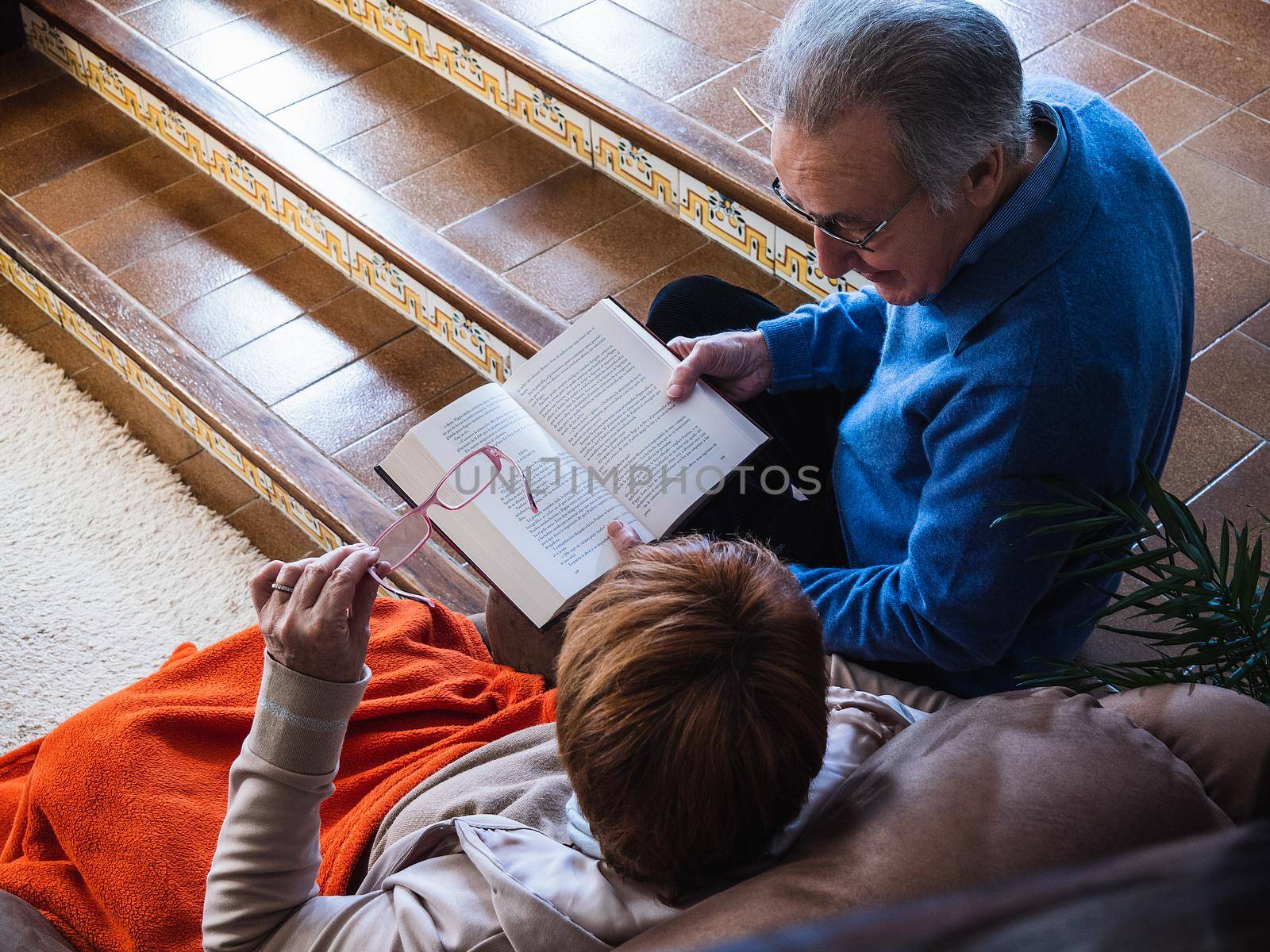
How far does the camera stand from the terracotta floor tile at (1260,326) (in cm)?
199

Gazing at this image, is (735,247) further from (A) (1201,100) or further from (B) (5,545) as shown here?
(B) (5,545)

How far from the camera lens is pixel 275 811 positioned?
1.04 m

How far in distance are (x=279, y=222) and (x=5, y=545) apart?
0.99 metres

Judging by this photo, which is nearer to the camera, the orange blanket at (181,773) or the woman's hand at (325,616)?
the woman's hand at (325,616)

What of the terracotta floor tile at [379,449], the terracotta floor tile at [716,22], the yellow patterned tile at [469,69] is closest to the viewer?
the terracotta floor tile at [379,449]

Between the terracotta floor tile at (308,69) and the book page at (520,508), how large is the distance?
1.76m

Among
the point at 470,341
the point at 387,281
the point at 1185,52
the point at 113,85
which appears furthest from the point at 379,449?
Result: the point at 1185,52

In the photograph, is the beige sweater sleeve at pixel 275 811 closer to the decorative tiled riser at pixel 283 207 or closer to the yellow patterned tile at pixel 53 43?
the decorative tiled riser at pixel 283 207

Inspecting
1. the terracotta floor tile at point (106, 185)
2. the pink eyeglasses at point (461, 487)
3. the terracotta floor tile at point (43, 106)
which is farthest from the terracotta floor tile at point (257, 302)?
the pink eyeglasses at point (461, 487)

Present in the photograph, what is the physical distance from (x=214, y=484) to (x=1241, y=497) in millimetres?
2033

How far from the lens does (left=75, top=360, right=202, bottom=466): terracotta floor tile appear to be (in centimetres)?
259

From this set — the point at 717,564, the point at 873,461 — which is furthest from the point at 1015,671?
the point at 717,564

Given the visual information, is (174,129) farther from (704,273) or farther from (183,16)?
(704,273)

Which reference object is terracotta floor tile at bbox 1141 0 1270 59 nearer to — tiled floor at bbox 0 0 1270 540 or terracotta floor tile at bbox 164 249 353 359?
tiled floor at bbox 0 0 1270 540
